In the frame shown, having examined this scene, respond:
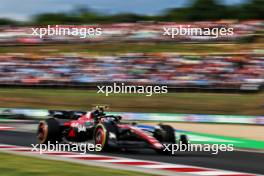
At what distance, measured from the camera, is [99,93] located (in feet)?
79.6

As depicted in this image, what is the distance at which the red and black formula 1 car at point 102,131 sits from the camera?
9938mm

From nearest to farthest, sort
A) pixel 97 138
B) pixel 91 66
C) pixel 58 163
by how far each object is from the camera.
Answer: pixel 58 163
pixel 97 138
pixel 91 66

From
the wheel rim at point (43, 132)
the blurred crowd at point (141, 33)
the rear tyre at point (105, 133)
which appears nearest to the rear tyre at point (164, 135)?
the rear tyre at point (105, 133)

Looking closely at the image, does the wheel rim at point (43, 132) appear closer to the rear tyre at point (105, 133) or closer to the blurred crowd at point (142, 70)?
the rear tyre at point (105, 133)

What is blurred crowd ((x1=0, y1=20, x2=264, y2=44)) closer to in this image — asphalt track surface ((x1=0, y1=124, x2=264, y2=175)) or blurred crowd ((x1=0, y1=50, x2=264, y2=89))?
blurred crowd ((x1=0, y1=50, x2=264, y2=89))

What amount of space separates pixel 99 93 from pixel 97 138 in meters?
14.1

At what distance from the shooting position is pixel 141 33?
119 ft

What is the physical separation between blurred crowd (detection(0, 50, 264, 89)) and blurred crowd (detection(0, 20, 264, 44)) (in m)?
5.83

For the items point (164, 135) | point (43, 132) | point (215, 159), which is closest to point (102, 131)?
point (164, 135)

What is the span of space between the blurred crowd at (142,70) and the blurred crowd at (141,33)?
19.1 ft

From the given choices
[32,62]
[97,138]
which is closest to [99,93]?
[32,62]

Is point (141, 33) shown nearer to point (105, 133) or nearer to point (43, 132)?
point (43, 132)

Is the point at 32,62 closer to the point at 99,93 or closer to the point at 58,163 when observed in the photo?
the point at 99,93

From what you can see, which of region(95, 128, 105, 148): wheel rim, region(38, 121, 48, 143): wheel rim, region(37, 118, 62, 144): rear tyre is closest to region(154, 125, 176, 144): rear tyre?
region(95, 128, 105, 148): wheel rim
